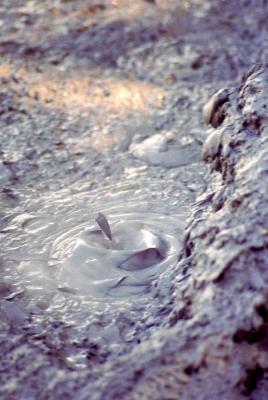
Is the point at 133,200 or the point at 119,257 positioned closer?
the point at 119,257

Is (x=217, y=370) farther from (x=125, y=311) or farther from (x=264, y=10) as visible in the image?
(x=264, y=10)

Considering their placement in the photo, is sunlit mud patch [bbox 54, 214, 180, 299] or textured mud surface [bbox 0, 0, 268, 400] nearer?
textured mud surface [bbox 0, 0, 268, 400]

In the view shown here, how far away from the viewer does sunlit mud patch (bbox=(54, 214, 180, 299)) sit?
172 centimetres

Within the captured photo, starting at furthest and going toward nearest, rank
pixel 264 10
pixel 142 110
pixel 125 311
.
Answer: pixel 264 10 < pixel 142 110 < pixel 125 311

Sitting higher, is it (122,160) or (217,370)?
(217,370)

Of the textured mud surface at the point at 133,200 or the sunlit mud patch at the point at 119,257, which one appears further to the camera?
the sunlit mud patch at the point at 119,257

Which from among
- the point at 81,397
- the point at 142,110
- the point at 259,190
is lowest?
the point at 142,110

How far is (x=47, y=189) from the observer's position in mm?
2193

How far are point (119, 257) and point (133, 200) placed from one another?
0.31 m

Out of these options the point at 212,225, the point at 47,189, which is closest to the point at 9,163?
the point at 47,189

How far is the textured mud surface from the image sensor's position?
126cm

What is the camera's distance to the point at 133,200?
82.6 inches

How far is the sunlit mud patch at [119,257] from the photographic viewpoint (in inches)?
67.7

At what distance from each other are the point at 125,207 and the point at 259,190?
0.69 meters
